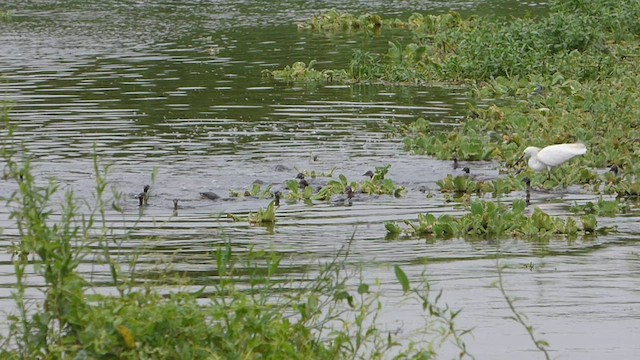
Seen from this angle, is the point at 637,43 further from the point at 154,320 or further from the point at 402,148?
the point at 154,320

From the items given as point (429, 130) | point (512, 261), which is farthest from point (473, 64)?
point (512, 261)

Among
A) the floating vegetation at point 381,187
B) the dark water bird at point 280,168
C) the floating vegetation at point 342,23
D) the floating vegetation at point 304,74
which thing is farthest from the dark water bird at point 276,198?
the floating vegetation at point 342,23

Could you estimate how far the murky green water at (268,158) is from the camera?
28.7 ft

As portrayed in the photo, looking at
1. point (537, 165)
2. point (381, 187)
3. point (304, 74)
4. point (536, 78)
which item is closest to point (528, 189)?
point (537, 165)

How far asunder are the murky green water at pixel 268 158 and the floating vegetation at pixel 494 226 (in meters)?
0.19

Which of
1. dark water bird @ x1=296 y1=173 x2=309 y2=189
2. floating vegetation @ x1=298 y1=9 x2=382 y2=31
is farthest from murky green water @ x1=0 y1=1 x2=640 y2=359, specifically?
floating vegetation @ x1=298 y1=9 x2=382 y2=31

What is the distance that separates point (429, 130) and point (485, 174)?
2.51 metres

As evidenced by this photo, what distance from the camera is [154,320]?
6.02 m

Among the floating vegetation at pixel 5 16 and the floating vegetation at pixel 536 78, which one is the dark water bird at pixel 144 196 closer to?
the floating vegetation at pixel 536 78

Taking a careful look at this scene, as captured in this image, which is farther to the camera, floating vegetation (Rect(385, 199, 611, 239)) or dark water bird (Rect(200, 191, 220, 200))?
dark water bird (Rect(200, 191, 220, 200))

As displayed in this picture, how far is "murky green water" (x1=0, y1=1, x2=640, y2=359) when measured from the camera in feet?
28.7

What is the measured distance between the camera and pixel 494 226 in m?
11.0

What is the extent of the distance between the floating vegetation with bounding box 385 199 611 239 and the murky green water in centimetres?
19

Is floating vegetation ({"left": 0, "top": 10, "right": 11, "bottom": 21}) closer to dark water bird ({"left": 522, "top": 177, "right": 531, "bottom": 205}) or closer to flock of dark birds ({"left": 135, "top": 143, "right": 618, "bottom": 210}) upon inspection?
flock of dark birds ({"left": 135, "top": 143, "right": 618, "bottom": 210})
